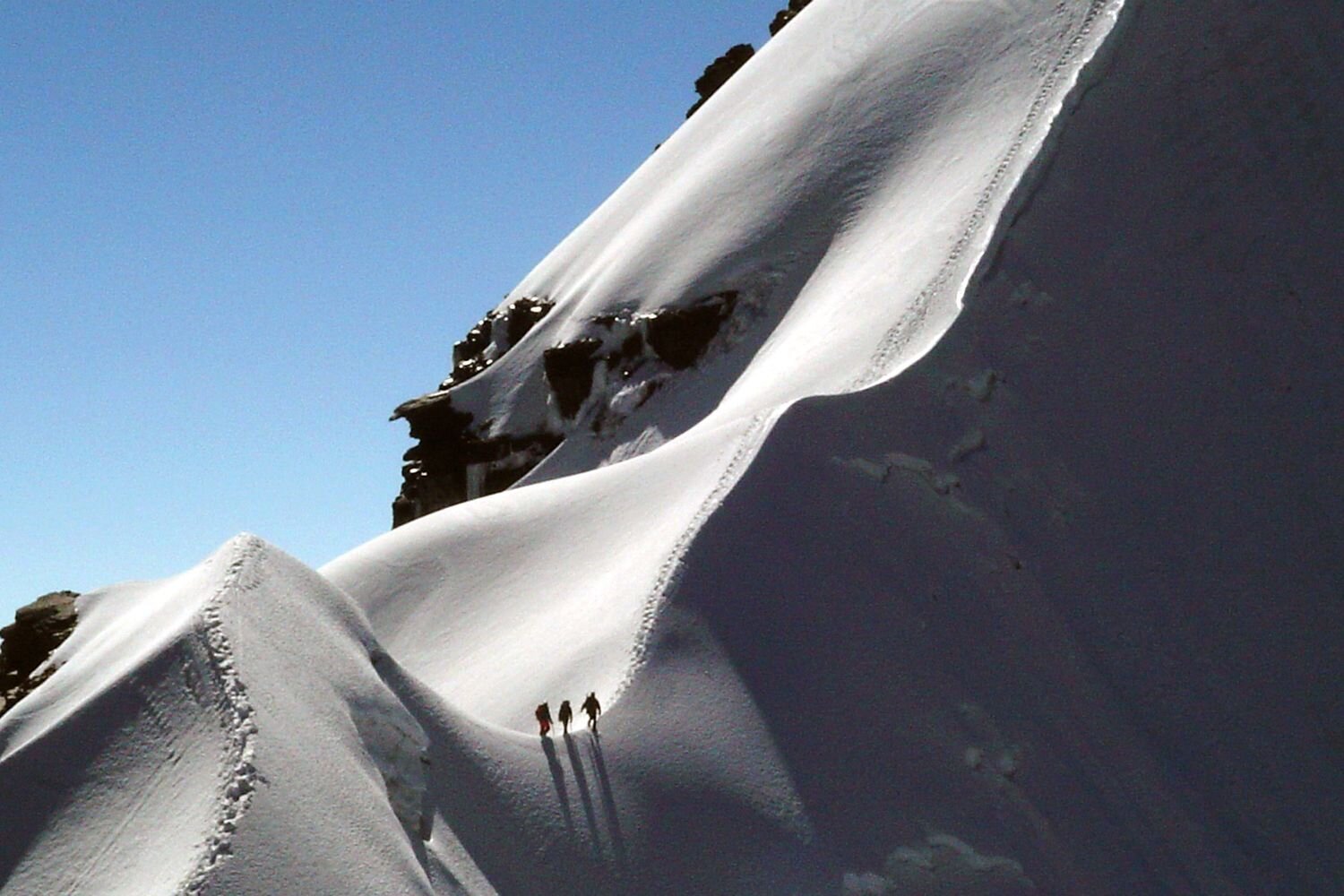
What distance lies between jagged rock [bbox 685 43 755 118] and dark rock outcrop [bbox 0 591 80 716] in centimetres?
3646

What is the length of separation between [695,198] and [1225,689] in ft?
72.6

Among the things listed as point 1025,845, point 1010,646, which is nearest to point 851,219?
point 1010,646

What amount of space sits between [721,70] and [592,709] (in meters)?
46.6

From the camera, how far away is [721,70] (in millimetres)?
60688

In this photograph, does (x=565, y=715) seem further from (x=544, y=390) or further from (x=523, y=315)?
(x=523, y=315)

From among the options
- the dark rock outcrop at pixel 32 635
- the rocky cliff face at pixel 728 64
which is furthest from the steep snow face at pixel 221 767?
the rocky cliff face at pixel 728 64

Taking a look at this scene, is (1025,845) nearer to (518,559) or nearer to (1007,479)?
(1007,479)

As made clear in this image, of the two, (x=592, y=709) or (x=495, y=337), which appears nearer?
(x=592, y=709)

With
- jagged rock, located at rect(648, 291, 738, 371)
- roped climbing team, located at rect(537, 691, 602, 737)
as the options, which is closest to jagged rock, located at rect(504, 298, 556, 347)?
jagged rock, located at rect(648, 291, 738, 371)

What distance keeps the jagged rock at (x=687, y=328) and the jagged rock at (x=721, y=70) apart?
2628 centimetres

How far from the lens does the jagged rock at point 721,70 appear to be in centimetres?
6047

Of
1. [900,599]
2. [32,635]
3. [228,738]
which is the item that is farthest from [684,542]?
[32,635]

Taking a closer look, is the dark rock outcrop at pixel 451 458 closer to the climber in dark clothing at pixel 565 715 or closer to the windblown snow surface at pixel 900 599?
the windblown snow surface at pixel 900 599

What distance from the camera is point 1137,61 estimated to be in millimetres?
30938
